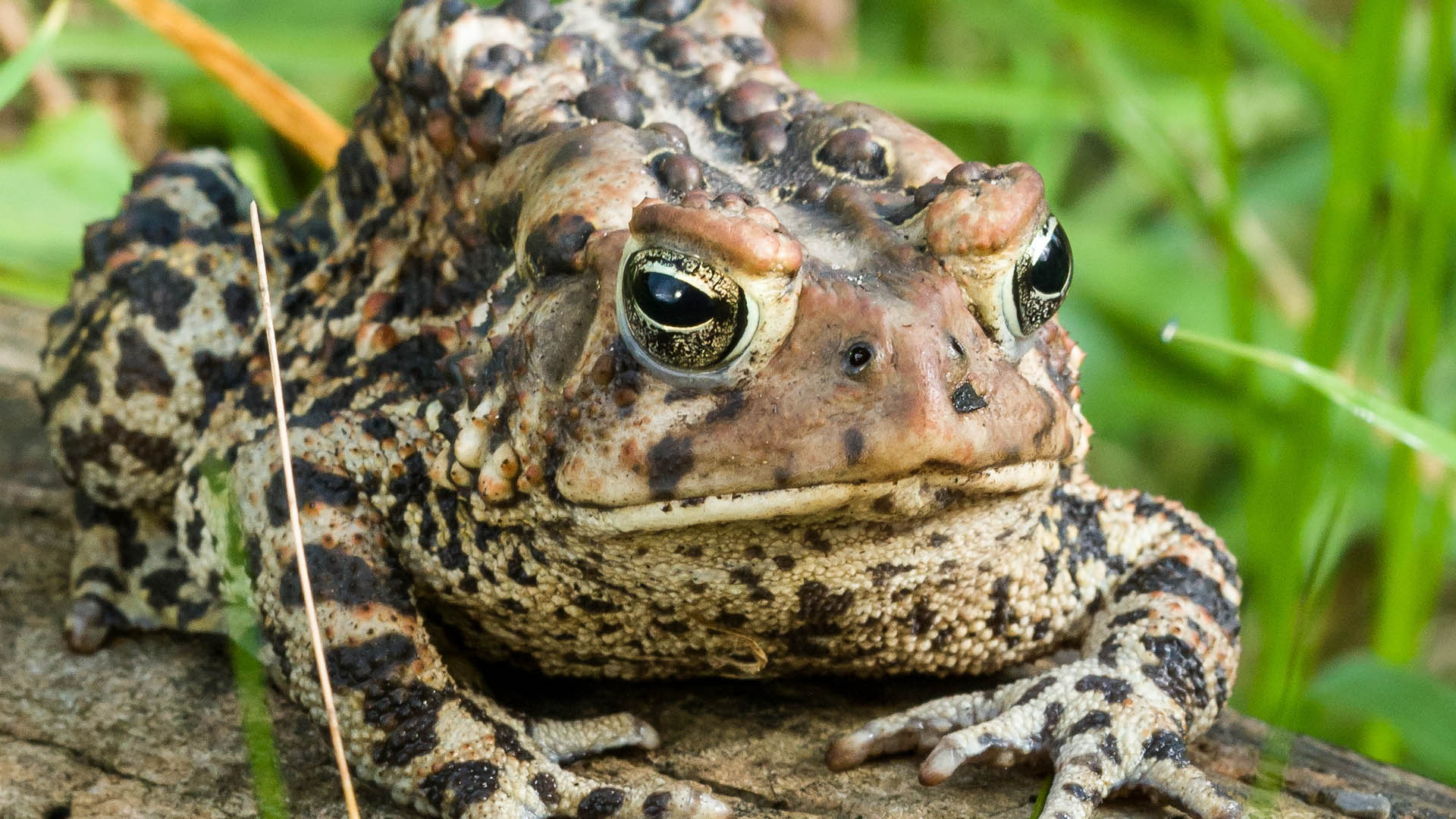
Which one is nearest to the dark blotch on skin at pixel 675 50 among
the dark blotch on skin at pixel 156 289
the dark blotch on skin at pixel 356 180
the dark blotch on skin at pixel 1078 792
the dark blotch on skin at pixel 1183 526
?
the dark blotch on skin at pixel 356 180

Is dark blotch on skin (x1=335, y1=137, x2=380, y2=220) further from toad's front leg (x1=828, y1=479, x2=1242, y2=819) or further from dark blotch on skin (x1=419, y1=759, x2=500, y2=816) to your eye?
toad's front leg (x1=828, y1=479, x2=1242, y2=819)

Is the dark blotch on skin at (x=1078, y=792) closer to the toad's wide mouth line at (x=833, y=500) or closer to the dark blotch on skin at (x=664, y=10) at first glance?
the toad's wide mouth line at (x=833, y=500)

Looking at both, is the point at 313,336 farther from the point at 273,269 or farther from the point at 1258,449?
the point at 1258,449

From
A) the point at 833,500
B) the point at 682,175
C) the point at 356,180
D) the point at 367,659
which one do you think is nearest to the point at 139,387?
the point at 356,180

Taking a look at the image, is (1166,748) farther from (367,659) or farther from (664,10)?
(664,10)

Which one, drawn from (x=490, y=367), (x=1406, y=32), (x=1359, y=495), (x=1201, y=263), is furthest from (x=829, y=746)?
(x=1406, y=32)

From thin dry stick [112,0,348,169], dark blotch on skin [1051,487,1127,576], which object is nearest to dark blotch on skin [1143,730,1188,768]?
dark blotch on skin [1051,487,1127,576]
